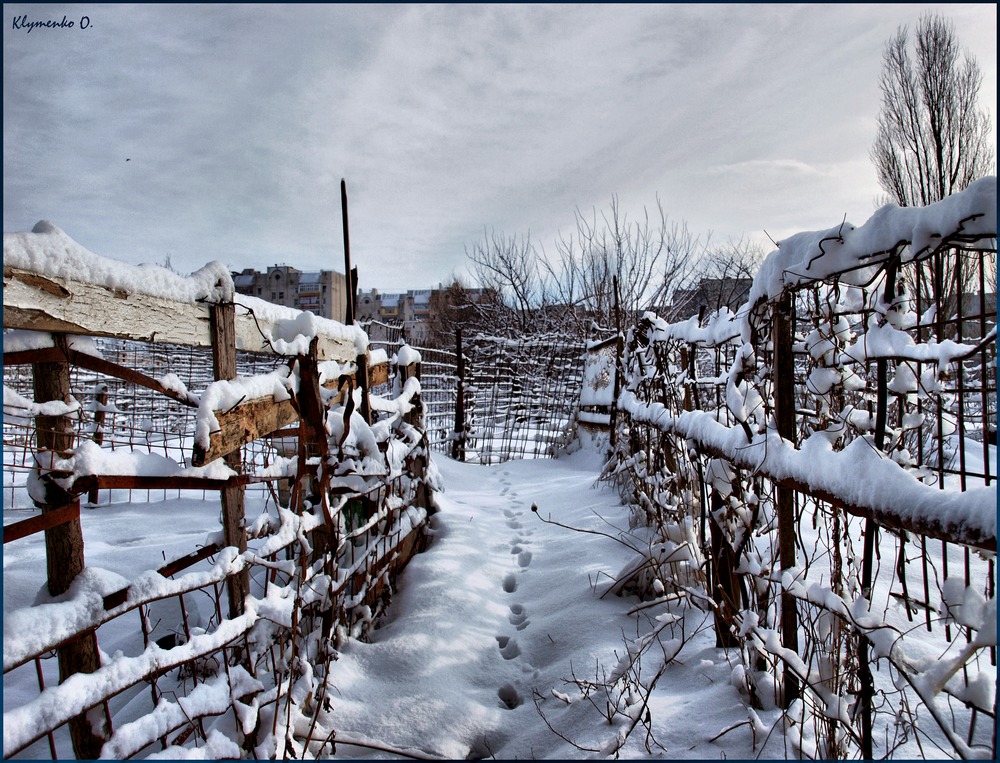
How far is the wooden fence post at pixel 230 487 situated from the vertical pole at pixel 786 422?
172 cm

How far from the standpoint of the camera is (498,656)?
8.24 ft

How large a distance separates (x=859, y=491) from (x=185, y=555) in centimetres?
202

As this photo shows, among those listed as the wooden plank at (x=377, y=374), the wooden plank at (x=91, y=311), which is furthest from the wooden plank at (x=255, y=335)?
the wooden plank at (x=377, y=374)

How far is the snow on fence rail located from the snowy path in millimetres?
274

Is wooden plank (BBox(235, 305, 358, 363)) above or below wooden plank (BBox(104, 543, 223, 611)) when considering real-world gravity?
above

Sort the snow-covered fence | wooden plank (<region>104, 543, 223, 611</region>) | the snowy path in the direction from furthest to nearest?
the snowy path, wooden plank (<region>104, 543, 223, 611</region>), the snow-covered fence

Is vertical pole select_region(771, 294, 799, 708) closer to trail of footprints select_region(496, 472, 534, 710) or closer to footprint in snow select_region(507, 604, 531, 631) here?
trail of footprints select_region(496, 472, 534, 710)

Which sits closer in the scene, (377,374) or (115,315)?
(115,315)

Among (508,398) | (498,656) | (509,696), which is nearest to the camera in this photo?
(509,696)

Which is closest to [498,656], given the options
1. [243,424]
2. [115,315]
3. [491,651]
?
[491,651]

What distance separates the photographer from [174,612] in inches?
104

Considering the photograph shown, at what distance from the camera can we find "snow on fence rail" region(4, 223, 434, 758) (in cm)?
116

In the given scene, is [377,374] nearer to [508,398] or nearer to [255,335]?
[255,335]

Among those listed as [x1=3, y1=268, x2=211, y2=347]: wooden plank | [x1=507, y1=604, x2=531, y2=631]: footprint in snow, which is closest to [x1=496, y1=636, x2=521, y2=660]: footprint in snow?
[x1=507, y1=604, x2=531, y2=631]: footprint in snow
